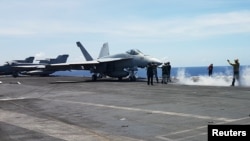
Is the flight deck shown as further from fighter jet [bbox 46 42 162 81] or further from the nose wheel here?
the nose wheel

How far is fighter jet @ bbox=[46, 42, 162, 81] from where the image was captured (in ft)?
122

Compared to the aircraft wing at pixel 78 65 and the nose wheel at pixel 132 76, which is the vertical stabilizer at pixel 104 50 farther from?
the nose wheel at pixel 132 76

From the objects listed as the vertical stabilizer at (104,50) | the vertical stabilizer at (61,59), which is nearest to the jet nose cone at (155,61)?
the vertical stabilizer at (104,50)

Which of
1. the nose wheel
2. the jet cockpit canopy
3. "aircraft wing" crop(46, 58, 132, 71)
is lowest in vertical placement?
the nose wheel

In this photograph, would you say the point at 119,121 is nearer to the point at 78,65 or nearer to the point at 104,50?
the point at 78,65

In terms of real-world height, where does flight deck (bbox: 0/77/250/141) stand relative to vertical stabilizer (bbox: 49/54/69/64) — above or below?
below

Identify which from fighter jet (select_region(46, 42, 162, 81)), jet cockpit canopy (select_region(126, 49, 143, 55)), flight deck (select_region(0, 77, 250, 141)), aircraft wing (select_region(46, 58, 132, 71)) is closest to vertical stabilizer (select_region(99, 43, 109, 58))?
fighter jet (select_region(46, 42, 162, 81))

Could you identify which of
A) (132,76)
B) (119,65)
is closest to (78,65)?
(119,65)

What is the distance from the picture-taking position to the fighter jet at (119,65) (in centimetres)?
3719

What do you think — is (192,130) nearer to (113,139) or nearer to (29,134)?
(113,139)

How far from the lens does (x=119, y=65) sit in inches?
1539

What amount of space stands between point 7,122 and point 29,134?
2.57m

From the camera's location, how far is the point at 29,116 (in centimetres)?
1338

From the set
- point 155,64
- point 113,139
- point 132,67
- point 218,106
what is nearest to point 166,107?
point 218,106
